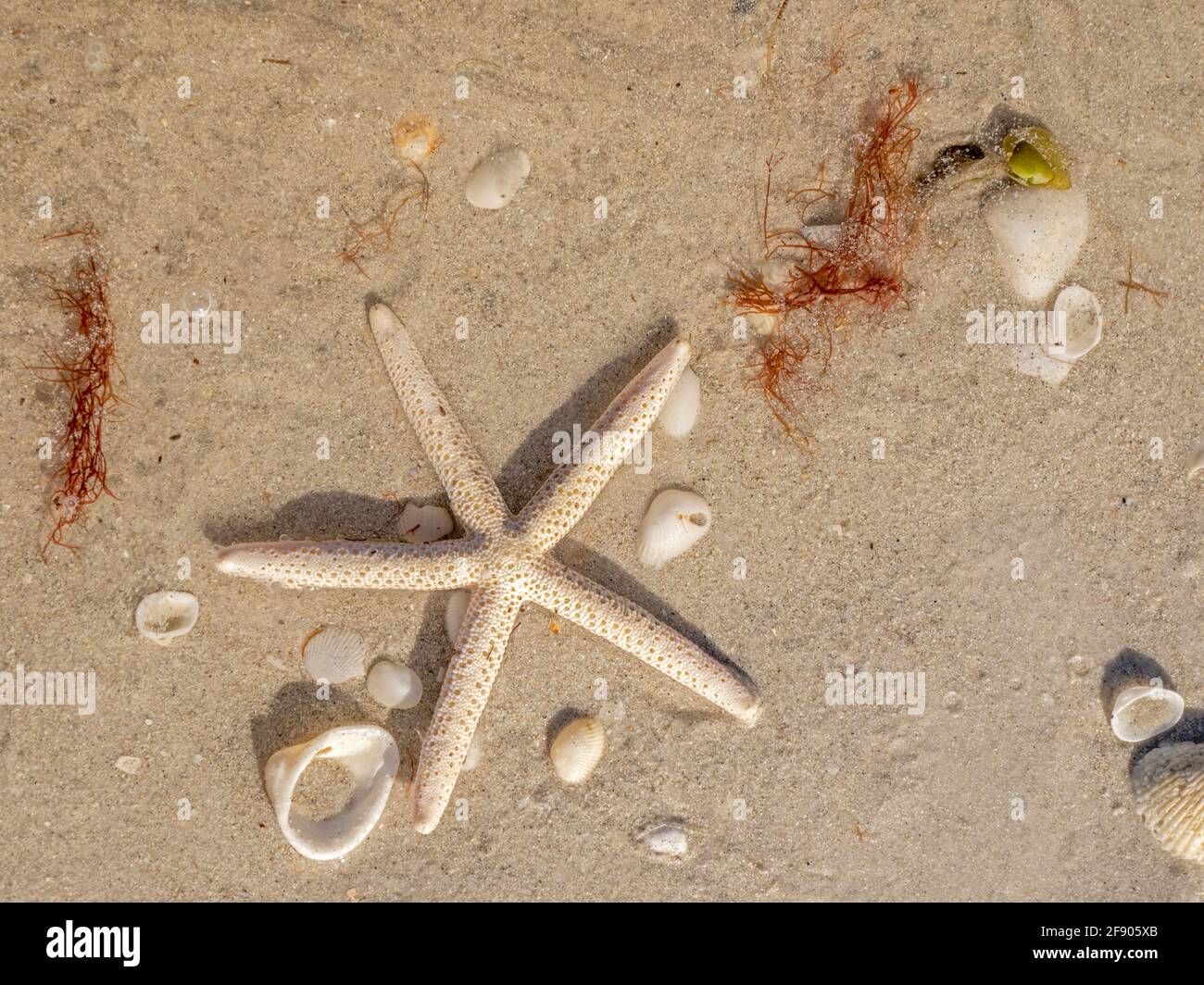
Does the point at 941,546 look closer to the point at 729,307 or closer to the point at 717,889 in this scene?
the point at 729,307


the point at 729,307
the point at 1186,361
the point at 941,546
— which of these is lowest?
the point at 941,546

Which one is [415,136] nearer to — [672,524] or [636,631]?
[672,524]

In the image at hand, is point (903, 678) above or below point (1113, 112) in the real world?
below

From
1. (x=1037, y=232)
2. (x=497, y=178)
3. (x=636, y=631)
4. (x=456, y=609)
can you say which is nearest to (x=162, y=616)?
(x=456, y=609)

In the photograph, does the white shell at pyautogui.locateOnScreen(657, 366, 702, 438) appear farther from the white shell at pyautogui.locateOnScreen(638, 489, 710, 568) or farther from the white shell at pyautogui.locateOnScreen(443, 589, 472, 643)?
the white shell at pyautogui.locateOnScreen(443, 589, 472, 643)

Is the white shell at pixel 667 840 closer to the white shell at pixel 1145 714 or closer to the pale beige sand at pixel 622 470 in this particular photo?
the pale beige sand at pixel 622 470

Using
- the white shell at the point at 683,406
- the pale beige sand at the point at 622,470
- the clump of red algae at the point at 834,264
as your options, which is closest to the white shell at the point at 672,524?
the pale beige sand at the point at 622,470
